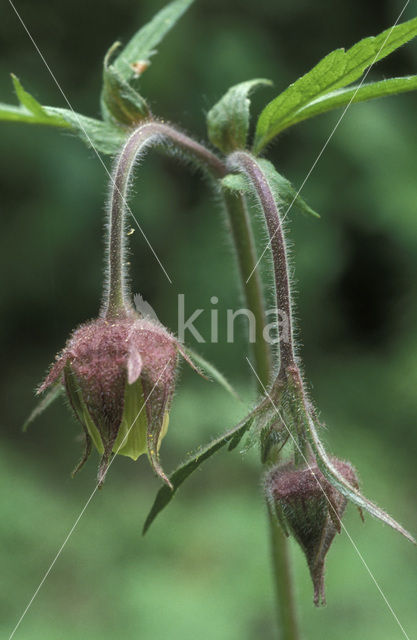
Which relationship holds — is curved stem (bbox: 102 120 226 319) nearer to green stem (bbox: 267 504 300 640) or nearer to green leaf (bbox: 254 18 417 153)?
green leaf (bbox: 254 18 417 153)

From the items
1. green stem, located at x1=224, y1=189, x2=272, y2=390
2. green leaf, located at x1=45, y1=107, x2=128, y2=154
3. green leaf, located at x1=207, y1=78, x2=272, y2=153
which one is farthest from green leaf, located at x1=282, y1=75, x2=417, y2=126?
green leaf, located at x1=45, y1=107, x2=128, y2=154

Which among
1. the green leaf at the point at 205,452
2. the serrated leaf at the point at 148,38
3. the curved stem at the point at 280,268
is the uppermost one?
the serrated leaf at the point at 148,38

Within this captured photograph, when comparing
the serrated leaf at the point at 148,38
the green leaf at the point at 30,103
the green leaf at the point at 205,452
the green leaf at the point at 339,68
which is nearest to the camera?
the green leaf at the point at 205,452

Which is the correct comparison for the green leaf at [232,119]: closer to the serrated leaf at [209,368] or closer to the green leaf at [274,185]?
the green leaf at [274,185]

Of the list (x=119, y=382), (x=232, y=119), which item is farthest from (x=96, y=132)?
(x=119, y=382)

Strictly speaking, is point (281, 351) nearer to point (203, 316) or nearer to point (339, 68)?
point (339, 68)

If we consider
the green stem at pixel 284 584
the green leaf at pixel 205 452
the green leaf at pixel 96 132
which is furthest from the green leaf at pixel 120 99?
the green stem at pixel 284 584
